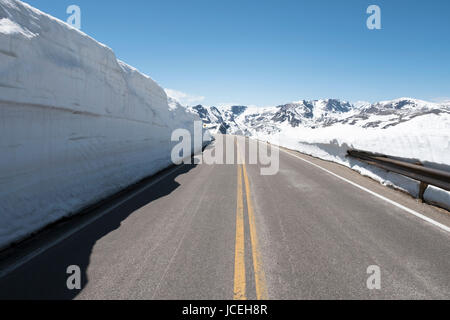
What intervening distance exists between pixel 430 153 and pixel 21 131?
411 inches

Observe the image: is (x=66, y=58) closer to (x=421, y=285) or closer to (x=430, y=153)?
(x=421, y=285)

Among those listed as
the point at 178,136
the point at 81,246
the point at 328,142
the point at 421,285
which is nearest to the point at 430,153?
the point at 421,285

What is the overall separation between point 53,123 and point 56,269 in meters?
4.08

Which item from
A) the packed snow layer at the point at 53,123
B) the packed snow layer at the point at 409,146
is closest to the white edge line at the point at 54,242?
the packed snow layer at the point at 53,123

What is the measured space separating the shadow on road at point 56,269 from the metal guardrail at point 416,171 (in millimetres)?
7546

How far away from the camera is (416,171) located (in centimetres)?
618

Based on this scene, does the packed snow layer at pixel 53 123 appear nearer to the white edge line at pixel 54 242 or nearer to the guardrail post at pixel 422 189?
the white edge line at pixel 54 242

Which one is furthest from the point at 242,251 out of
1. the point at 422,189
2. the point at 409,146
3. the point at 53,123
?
the point at 409,146

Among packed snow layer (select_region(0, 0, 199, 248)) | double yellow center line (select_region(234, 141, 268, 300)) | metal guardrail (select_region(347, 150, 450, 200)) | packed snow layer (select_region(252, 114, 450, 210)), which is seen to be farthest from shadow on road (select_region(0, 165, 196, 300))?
packed snow layer (select_region(252, 114, 450, 210))

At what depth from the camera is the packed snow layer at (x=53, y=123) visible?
455 centimetres

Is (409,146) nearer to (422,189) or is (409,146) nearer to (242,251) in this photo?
(422,189)

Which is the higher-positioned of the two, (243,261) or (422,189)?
(422,189)

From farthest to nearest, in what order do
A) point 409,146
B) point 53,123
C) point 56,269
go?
point 409,146, point 53,123, point 56,269

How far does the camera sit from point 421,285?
2816 millimetres
